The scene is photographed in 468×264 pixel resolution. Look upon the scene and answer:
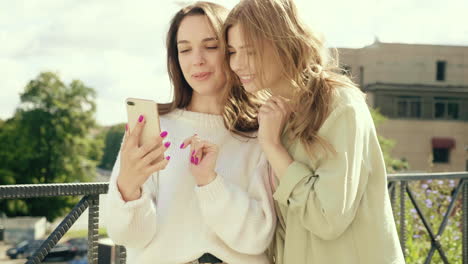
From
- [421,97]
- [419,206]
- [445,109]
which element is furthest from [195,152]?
[445,109]

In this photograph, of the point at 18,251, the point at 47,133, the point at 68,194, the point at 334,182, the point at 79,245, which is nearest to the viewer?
the point at 334,182

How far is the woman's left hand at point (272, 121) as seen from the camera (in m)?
2.33

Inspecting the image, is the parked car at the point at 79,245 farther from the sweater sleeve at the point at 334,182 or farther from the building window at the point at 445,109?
the sweater sleeve at the point at 334,182

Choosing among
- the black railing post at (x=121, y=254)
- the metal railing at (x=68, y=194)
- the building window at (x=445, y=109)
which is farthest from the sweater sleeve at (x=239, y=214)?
the building window at (x=445, y=109)

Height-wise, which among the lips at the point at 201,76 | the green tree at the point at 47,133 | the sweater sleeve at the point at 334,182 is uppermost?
the lips at the point at 201,76

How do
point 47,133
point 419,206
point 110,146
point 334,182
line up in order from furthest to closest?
point 110,146, point 47,133, point 419,206, point 334,182

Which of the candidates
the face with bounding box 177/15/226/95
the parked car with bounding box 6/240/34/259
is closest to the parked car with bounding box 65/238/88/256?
the parked car with bounding box 6/240/34/259

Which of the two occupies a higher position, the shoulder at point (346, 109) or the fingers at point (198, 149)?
the shoulder at point (346, 109)

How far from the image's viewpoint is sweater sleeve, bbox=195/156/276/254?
2.34 metres

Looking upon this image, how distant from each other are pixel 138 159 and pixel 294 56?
0.70 meters

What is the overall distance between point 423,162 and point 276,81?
47225mm

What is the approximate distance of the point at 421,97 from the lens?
4794 cm

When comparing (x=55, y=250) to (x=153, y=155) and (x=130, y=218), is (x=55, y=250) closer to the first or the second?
(x=130, y=218)

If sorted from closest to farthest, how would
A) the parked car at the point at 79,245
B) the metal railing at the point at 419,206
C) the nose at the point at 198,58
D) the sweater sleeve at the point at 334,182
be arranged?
the sweater sleeve at the point at 334,182
the nose at the point at 198,58
the metal railing at the point at 419,206
the parked car at the point at 79,245
